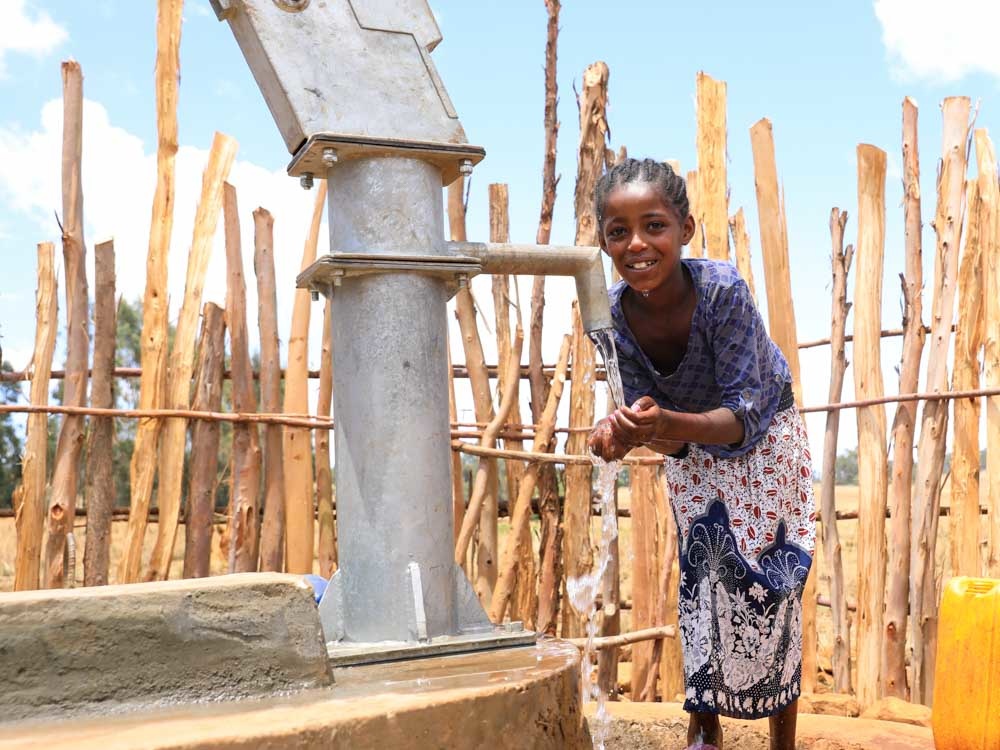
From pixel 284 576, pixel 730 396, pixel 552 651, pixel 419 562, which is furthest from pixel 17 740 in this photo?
pixel 730 396

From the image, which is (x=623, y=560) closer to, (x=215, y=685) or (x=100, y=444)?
(x=100, y=444)

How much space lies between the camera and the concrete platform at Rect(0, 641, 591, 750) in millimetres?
1515

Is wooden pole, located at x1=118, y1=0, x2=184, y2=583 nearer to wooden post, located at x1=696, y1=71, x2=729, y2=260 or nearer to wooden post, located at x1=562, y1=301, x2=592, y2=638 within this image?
wooden post, located at x1=562, y1=301, x2=592, y2=638

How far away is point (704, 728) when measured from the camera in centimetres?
290

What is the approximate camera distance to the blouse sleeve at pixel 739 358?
260cm

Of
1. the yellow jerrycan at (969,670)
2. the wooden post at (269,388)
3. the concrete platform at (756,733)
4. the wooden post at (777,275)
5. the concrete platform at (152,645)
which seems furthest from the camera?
the wooden post at (269,388)

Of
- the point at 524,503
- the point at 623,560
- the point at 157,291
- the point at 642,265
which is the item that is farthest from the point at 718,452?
the point at 623,560

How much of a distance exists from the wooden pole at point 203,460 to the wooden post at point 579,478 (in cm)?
154

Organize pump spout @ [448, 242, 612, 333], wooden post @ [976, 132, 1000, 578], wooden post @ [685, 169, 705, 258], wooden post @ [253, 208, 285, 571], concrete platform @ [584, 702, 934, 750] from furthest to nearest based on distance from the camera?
1. wooden post @ [253, 208, 285, 571]
2. wooden post @ [685, 169, 705, 258]
3. wooden post @ [976, 132, 1000, 578]
4. concrete platform @ [584, 702, 934, 750]
5. pump spout @ [448, 242, 612, 333]

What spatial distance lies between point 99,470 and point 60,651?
3073 millimetres

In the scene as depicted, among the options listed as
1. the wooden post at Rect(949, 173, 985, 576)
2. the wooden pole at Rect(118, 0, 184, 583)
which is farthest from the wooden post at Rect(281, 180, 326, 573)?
the wooden post at Rect(949, 173, 985, 576)

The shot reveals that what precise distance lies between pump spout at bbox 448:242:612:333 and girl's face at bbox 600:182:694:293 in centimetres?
7

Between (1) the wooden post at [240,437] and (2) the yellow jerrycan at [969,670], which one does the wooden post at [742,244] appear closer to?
(2) the yellow jerrycan at [969,670]

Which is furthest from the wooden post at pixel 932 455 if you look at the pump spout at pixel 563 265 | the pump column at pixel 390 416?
the pump column at pixel 390 416
